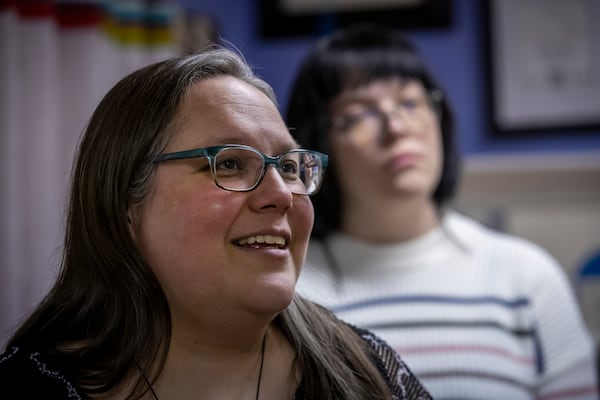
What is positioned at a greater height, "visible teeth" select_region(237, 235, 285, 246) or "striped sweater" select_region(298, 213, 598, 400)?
"visible teeth" select_region(237, 235, 285, 246)

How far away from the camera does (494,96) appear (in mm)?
2383

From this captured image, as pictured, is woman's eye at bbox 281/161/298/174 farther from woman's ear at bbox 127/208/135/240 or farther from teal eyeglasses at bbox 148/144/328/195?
woman's ear at bbox 127/208/135/240

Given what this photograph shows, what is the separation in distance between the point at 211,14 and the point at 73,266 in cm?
174

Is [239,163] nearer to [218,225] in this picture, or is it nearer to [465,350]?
[218,225]

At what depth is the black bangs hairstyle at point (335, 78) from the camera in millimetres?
1672

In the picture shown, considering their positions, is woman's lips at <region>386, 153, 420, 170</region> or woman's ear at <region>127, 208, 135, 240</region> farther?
woman's lips at <region>386, 153, 420, 170</region>

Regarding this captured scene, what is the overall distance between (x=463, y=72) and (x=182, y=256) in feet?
5.88

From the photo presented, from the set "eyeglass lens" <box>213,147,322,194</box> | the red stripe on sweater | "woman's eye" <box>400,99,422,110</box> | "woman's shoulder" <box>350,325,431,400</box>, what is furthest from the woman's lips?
"eyeglass lens" <box>213,147,322,194</box>

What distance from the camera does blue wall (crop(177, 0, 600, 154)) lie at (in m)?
2.36

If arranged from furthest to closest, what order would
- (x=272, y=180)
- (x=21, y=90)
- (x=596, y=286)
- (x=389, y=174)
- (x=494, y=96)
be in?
(x=494, y=96) < (x=596, y=286) < (x=21, y=90) < (x=389, y=174) < (x=272, y=180)

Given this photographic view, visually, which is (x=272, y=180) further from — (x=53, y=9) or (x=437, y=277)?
(x=53, y=9)

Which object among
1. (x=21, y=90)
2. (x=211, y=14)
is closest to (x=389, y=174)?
(x=21, y=90)

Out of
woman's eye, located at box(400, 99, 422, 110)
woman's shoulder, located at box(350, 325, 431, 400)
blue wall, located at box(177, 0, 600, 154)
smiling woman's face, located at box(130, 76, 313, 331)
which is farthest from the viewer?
blue wall, located at box(177, 0, 600, 154)

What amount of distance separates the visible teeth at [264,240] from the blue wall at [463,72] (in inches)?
62.4
